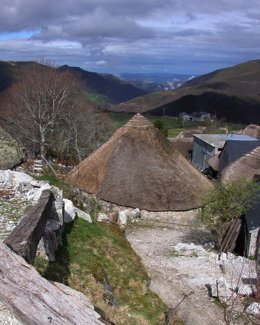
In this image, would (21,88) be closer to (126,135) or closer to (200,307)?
(126,135)

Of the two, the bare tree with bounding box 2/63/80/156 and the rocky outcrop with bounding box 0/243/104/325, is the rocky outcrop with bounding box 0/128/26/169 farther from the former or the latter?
the bare tree with bounding box 2/63/80/156

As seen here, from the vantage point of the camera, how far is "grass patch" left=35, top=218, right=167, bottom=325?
28.5ft

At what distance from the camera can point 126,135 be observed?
2317 centimetres

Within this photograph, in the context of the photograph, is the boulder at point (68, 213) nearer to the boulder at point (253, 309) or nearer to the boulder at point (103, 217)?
the boulder at point (253, 309)

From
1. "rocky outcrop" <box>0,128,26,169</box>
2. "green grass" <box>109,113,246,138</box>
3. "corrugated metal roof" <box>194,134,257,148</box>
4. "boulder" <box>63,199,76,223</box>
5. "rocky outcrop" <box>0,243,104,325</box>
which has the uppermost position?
"rocky outcrop" <box>0,243,104,325</box>

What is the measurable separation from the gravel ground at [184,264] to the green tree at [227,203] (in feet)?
3.35

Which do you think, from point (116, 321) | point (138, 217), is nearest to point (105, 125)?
point (138, 217)

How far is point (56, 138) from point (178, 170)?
21196 mm

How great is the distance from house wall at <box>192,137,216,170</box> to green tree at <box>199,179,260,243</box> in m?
22.6

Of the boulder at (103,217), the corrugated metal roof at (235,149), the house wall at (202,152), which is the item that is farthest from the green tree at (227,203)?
the house wall at (202,152)

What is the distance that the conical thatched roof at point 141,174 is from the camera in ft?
69.8

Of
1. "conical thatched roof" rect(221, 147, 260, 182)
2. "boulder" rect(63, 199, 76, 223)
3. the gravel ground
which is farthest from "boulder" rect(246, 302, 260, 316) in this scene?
"conical thatched roof" rect(221, 147, 260, 182)

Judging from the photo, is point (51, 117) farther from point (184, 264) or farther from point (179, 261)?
point (184, 264)

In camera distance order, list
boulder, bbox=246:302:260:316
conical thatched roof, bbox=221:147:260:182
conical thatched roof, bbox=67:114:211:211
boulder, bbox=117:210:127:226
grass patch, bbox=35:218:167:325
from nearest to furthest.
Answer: grass patch, bbox=35:218:167:325 → boulder, bbox=246:302:260:316 → boulder, bbox=117:210:127:226 → conical thatched roof, bbox=67:114:211:211 → conical thatched roof, bbox=221:147:260:182
